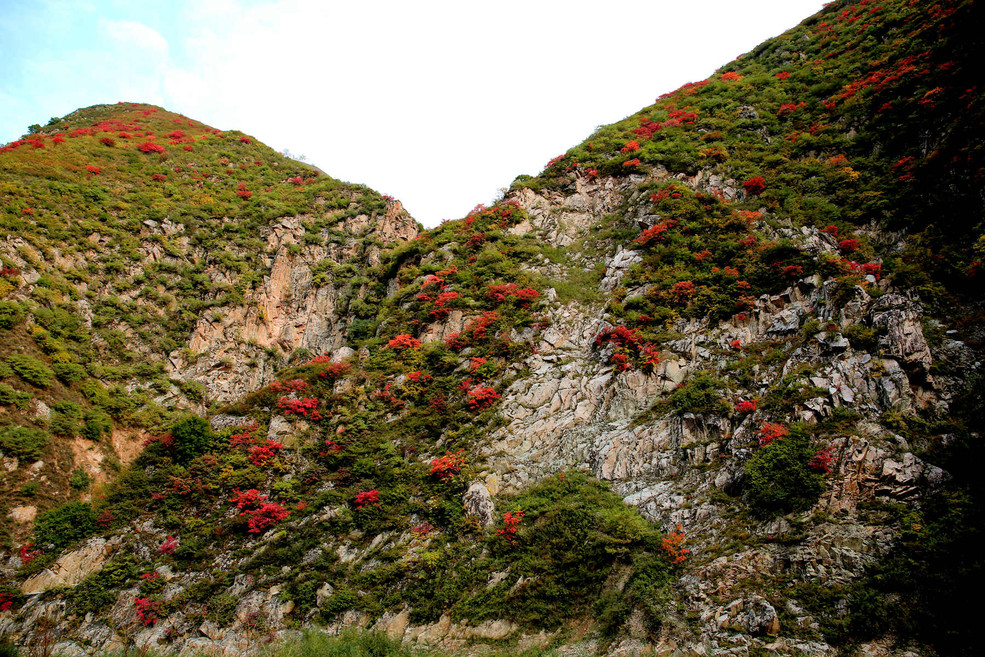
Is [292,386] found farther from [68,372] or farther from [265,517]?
[68,372]

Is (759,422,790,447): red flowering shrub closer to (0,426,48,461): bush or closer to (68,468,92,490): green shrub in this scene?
(68,468,92,490): green shrub

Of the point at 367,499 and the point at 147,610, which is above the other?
the point at 147,610

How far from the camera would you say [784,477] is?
12.7 m

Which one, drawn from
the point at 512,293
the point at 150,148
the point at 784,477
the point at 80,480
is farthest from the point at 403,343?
the point at 150,148

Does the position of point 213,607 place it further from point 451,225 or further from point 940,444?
point 451,225

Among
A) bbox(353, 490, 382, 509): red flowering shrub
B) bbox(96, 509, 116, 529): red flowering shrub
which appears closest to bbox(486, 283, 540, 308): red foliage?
bbox(353, 490, 382, 509): red flowering shrub

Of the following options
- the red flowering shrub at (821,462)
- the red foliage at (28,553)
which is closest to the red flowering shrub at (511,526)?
the red flowering shrub at (821,462)

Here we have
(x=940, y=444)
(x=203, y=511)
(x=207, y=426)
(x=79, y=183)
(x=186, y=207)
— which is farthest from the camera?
(x=186, y=207)

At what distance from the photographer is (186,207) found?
111 ft

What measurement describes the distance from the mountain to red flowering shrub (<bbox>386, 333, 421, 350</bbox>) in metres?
0.21

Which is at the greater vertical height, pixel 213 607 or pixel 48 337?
pixel 48 337

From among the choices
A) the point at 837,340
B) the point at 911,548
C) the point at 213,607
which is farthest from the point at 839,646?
the point at 213,607

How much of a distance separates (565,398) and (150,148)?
4132 cm

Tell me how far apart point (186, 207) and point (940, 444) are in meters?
41.8
